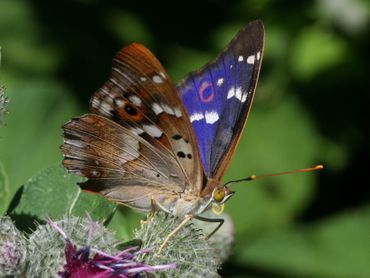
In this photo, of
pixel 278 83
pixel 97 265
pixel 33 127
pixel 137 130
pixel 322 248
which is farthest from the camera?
pixel 278 83

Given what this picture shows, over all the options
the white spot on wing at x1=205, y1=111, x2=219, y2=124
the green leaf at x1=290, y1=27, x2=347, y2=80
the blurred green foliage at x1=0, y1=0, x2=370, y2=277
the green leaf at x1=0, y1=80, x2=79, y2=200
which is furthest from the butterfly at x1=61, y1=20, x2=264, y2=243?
the green leaf at x1=290, y1=27, x2=347, y2=80

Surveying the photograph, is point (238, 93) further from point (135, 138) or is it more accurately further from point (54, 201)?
point (54, 201)

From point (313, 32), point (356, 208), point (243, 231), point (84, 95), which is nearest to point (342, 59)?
point (313, 32)

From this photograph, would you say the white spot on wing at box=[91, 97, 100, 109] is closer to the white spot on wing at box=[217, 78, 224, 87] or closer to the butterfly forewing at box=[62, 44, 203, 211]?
the butterfly forewing at box=[62, 44, 203, 211]

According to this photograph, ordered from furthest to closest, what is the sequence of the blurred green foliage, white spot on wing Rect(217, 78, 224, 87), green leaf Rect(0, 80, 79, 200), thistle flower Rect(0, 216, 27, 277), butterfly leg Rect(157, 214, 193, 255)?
the blurred green foliage
green leaf Rect(0, 80, 79, 200)
white spot on wing Rect(217, 78, 224, 87)
butterfly leg Rect(157, 214, 193, 255)
thistle flower Rect(0, 216, 27, 277)

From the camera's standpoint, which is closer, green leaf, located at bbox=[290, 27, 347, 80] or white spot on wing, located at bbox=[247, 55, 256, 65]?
white spot on wing, located at bbox=[247, 55, 256, 65]

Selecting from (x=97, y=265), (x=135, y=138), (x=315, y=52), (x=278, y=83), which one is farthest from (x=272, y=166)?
(x=97, y=265)

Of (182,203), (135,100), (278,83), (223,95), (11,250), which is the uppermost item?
(278,83)

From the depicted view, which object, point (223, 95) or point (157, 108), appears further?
point (223, 95)
